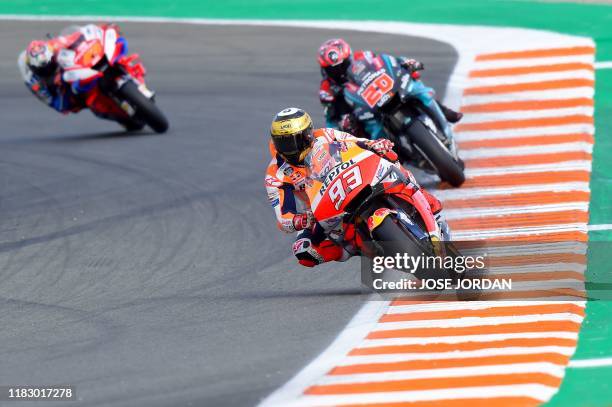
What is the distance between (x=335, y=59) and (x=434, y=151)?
148 centimetres

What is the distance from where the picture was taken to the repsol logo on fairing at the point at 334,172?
1020 cm

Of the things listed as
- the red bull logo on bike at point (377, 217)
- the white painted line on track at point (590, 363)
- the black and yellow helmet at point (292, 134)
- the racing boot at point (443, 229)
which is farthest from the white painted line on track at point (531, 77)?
the white painted line on track at point (590, 363)

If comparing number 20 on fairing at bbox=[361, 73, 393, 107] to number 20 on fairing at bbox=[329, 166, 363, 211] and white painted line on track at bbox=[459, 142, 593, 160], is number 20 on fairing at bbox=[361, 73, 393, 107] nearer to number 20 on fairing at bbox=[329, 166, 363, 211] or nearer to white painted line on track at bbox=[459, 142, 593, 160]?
white painted line on track at bbox=[459, 142, 593, 160]

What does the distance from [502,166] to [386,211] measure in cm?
559

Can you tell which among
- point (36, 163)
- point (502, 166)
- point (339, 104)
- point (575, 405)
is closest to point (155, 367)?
point (575, 405)

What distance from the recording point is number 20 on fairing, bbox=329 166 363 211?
10109 mm

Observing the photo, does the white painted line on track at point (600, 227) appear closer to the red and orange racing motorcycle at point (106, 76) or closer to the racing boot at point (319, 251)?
the racing boot at point (319, 251)

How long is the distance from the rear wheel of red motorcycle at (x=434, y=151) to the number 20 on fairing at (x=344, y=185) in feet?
12.9

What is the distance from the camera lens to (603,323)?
9461 mm

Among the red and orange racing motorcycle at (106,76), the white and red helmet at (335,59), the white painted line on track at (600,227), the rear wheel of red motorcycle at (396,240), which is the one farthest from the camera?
the red and orange racing motorcycle at (106,76)

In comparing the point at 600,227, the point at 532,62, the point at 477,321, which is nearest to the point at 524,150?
the point at 600,227

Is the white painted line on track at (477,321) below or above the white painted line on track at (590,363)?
below

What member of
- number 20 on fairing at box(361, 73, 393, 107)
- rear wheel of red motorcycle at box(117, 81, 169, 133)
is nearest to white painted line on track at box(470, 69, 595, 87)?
rear wheel of red motorcycle at box(117, 81, 169, 133)

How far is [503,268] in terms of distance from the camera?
440 inches
